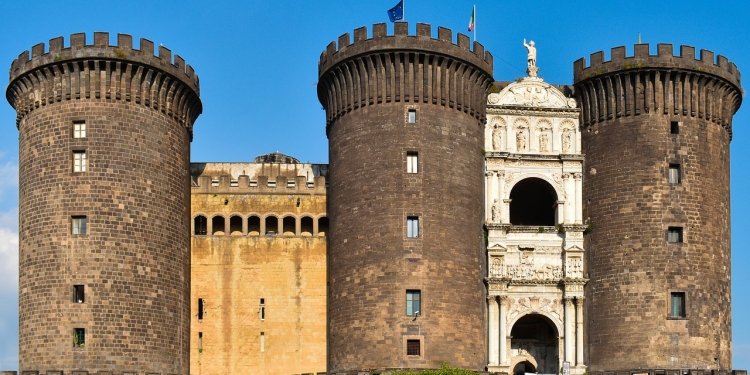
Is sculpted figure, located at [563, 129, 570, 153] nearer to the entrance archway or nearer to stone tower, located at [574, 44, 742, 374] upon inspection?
stone tower, located at [574, 44, 742, 374]

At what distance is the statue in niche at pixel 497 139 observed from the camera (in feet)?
218

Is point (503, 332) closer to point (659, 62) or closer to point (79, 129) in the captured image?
point (659, 62)

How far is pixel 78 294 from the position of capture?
194 ft

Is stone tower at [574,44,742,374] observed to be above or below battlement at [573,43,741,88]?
below

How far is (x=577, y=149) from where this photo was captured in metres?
66.8

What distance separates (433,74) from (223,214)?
43.5ft

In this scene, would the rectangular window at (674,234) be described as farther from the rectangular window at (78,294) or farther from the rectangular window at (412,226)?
the rectangular window at (78,294)

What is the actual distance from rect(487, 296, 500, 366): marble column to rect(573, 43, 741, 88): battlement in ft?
41.8

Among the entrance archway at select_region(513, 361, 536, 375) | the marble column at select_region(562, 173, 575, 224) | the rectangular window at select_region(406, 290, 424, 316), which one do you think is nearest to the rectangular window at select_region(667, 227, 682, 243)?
the marble column at select_region(562, 173, 575, 224)

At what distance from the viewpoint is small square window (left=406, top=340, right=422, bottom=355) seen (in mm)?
60156

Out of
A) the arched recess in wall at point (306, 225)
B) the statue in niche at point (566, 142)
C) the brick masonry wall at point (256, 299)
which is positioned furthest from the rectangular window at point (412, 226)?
the statue in niche at point (566, 142)

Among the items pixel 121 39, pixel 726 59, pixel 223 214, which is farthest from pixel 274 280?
pixel 726 59

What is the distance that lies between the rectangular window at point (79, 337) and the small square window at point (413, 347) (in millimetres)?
14921

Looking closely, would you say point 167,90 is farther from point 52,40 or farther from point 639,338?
point 639,338
